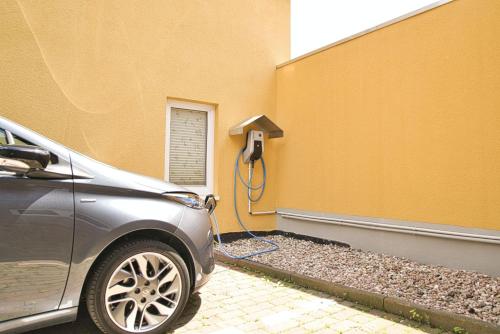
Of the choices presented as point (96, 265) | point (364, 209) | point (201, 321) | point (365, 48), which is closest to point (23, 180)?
point (96, 265)

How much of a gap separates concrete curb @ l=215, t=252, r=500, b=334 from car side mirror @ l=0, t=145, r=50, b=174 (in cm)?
269

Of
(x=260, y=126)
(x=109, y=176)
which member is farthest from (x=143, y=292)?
(x=260, y=126)

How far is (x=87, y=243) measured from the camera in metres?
2.20

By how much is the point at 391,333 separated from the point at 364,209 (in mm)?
2464

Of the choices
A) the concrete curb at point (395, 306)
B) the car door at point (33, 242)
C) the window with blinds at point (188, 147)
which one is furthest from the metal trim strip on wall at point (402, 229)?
the car door at point (33, 242)

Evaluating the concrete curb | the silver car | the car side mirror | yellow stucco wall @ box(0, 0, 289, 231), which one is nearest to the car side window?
the silver car

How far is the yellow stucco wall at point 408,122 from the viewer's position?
373cm

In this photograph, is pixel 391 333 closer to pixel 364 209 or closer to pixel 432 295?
pixel 432 295

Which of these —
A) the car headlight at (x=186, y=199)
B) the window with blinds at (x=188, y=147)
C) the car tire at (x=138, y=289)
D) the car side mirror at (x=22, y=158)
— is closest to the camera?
the car side mirror at (x=22, y=158)

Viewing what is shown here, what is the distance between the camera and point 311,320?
2736 mm

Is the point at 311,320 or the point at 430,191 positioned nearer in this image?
the point at 311,320

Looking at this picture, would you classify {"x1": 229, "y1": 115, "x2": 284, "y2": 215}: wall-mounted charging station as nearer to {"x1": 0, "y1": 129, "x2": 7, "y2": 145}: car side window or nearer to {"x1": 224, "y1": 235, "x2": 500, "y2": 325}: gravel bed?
{"x1": 224, "y1": 235, "x2": 500, "y2": 325}: gravel bed

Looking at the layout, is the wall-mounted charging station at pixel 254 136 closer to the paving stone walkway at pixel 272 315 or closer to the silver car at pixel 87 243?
the paving stone walkway at pixel 272 315

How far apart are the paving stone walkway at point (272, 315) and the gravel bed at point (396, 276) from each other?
1.25ft
